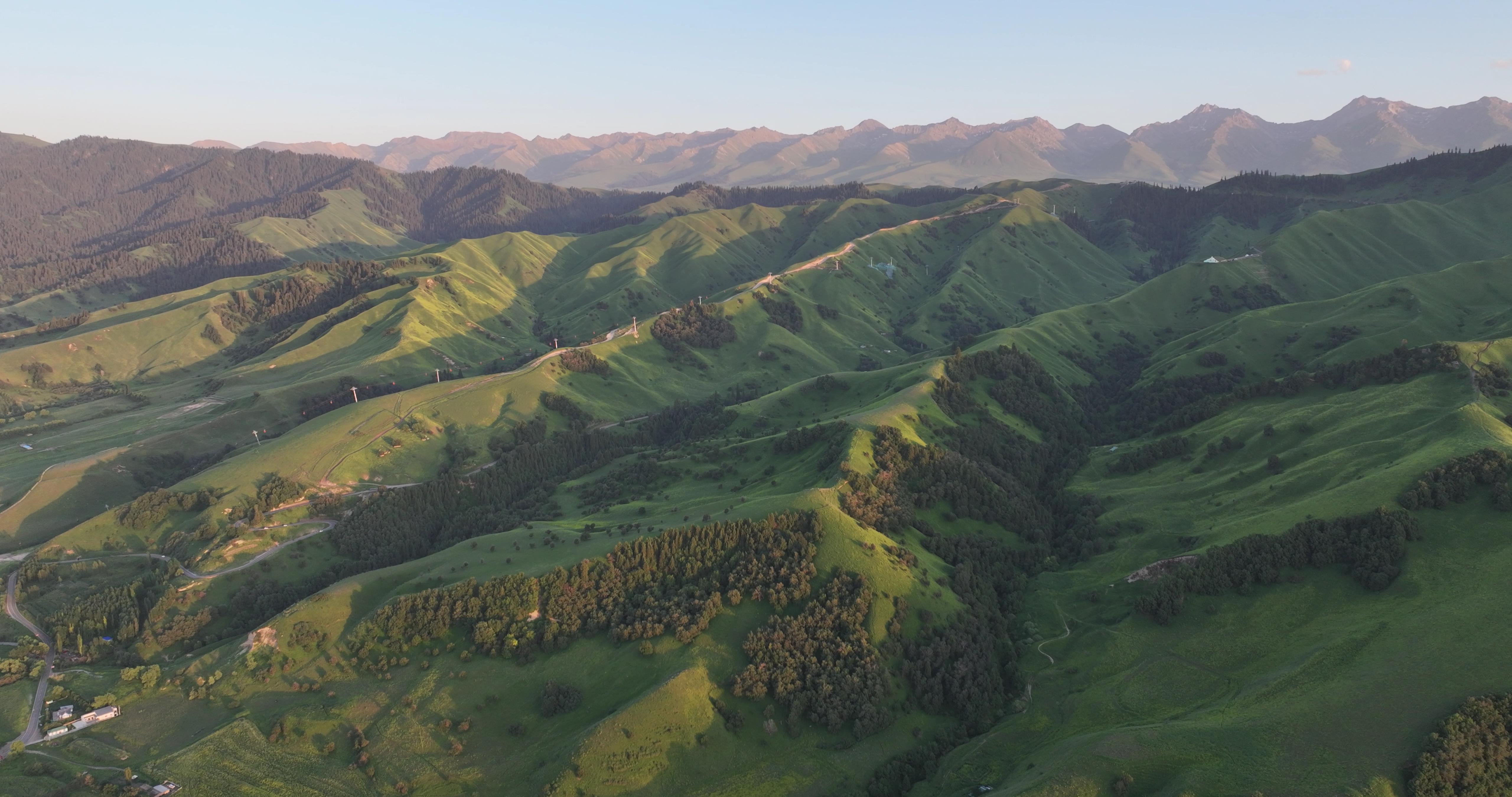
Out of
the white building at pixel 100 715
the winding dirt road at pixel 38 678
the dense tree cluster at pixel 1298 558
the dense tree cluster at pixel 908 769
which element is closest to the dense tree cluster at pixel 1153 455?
the dense tree cluster at pixel 1298 558

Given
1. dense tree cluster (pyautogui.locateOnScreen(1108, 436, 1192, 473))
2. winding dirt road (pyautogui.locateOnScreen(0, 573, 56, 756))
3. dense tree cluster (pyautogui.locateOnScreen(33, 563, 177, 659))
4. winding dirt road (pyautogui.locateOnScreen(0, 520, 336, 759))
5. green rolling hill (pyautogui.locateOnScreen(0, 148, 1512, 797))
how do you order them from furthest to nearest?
dense tree cluster (pyautogui.locateOnScreen(1108, 436, 1192, 473)) → dense tree cluster (pyautogui.locateOnScreen(33, 563, 177, 659)) → winding dirt road (pyautogui.locateOnScreen(0, 520, 336, 759)) → winding dirt road (pyautogui.locateOnScreen(0, 573, 56, 756)) → green rolling hill (pyautogui.locateOnScreen(0, 148, 1512, 797))

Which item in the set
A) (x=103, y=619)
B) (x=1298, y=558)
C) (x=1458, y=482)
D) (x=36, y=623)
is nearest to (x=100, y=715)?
(x=103, y=619)

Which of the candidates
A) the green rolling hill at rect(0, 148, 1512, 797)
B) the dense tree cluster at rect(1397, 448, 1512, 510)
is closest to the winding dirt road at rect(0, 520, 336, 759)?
the green rolling hill at rect(0, 148, 1512, 797)

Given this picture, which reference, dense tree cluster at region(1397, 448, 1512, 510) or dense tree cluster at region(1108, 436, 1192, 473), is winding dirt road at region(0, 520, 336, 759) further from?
dense tree cluster at region(1397, 448, 1512, 510)

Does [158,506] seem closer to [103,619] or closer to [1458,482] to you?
[103,619]

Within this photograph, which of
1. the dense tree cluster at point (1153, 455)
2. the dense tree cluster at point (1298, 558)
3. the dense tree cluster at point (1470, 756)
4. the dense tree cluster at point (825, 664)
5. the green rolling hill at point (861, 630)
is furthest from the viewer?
the dense tree cluster at point (1153, 455)

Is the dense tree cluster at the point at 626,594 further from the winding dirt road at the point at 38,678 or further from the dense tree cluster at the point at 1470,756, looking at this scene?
the dense tree cluster at the point at 1470,756

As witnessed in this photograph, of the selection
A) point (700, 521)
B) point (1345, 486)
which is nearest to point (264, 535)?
point (700, 521)

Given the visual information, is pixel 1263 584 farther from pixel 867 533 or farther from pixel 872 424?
pixel 872 424
